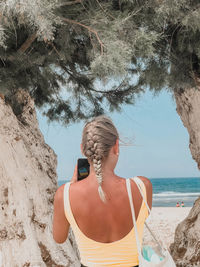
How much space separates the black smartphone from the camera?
5.28ft

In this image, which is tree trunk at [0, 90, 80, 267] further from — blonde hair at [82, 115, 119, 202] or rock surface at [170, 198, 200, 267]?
blonde hair at [82, 115, 119, 202]

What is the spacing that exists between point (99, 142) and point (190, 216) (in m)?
3.43

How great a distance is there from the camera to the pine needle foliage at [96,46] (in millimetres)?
2613

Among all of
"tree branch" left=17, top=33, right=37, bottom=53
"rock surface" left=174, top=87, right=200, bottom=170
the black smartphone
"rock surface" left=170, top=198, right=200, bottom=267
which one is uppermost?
"tree branch" left=17, top=33, right=37, bottom=53

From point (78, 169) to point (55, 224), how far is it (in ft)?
0.92

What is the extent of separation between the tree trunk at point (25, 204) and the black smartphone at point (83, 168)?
2.19 metres

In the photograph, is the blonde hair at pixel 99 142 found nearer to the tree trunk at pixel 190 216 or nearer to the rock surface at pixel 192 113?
the tree trunk at pixel 190 216

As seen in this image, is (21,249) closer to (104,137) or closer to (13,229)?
(13,229)

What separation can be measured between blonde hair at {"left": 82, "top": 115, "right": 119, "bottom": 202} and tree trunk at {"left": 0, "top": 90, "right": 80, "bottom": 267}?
2.36 m

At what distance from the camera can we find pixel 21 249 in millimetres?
3451

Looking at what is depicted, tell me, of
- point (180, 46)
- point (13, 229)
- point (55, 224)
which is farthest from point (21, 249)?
point (180, 46)

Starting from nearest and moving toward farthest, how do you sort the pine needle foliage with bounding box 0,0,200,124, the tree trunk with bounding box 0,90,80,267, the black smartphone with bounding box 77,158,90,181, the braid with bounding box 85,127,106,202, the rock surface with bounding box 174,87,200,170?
the braid with bounding box 85,127,106,202, the black smartphone with bounding box 77,158,90,181, the pine needle foliage with bounding box 0,0,200,124, the tree trunk with bounding box 0,90,80,267, the rock surface with bounding box 174,87,200,170

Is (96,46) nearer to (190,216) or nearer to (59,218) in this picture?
(59,218)

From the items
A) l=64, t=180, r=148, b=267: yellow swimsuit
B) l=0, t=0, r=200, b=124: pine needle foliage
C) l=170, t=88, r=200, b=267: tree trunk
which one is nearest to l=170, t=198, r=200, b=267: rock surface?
l=170, t=88, r=200, b=267: tree trunk
